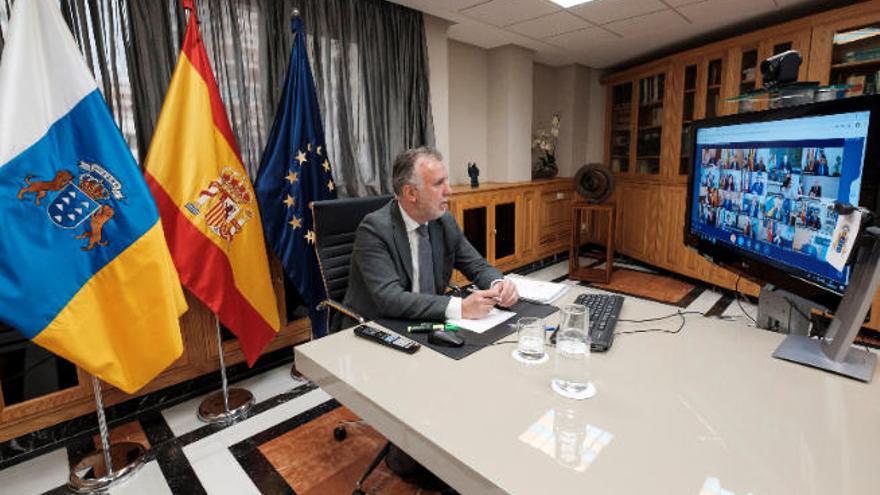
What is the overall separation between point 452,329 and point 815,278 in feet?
2.94

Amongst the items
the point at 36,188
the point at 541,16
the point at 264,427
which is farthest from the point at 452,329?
the point at 541,16

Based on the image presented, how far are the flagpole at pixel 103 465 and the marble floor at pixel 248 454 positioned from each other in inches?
1.6

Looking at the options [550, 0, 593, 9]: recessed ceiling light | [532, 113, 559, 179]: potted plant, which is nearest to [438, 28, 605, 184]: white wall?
[532, 113, 559, 179]: potted plant

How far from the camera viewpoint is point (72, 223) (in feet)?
5.30

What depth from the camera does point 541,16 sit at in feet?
11.4

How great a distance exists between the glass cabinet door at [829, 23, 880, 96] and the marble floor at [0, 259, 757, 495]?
2370 mm

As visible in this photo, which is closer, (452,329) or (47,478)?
(452,329)

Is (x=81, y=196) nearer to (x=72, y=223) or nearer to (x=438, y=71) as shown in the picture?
(x=72, y=223)

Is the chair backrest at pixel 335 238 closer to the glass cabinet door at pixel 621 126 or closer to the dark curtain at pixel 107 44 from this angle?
the dark curtain at pixel 107 44

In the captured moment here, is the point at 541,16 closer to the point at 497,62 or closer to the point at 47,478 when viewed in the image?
the point at 497,62

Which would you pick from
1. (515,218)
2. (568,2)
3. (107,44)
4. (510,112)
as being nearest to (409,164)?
(107,44)

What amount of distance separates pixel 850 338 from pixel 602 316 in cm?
54

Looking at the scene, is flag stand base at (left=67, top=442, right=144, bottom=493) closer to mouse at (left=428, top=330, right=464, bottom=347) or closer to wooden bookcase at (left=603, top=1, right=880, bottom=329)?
mouse at (left=428, top=330, right=464, bottom=347)

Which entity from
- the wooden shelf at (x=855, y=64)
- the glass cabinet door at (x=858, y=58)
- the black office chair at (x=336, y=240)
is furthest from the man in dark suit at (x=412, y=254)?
the wooden shelf at (x=855, y=64)
